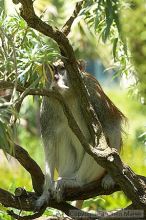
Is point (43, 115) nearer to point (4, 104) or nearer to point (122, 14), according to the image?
point (122, 14)

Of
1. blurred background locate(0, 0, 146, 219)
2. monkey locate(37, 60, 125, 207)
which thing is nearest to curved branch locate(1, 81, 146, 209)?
blurred background locate(0, 0, 146, 219)

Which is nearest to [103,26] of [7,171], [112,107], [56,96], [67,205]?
[112,107]

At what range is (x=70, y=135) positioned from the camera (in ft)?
15.9

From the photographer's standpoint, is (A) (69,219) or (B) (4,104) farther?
(A) (69,219)

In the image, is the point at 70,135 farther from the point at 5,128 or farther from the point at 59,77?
the point at 5,128

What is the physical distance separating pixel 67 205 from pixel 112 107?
0.84 m

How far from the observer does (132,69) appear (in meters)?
4.87

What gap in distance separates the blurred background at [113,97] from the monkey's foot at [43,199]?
28cm

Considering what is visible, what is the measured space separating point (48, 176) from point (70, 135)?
1.16 ft

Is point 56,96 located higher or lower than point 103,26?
lower

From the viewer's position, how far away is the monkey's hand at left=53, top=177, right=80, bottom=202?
14.6 ft

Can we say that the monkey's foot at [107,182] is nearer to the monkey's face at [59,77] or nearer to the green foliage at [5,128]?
the monkey's face at [59,77]

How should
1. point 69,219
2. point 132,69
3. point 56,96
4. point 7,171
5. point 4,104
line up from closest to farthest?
1. point 4,104
2. point 56,96
3. point 69,219
4. point 132,69
5. point 7,171

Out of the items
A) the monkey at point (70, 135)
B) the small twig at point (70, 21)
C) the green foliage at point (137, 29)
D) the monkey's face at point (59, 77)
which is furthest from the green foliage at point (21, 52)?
the green foliage at point (137, 29)
